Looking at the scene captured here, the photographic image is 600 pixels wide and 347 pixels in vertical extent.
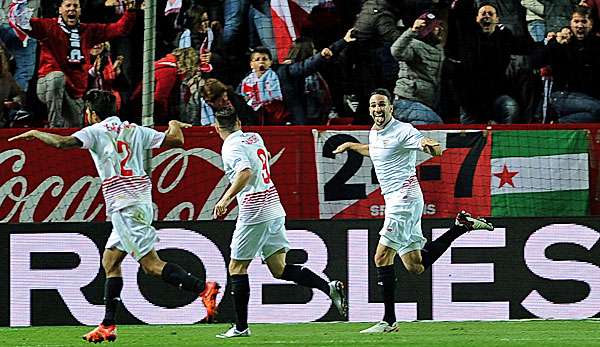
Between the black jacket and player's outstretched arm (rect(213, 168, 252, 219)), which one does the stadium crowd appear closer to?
the black jacket

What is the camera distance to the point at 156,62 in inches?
Result: 496

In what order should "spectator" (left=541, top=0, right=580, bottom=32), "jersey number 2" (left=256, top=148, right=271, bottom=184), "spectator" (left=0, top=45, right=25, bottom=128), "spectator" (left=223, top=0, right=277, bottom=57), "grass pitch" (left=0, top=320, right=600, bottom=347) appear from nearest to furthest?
"grass pitch" (left=0, top=320, right=600, bottom=347) → "jersey number 2" (left=256, top=148, right=271, bottom=184) → "spectator" (left=0, top=45, right=25, bottom=128) → "spectator" (left=223, top=0, right=277, bottom=57) → "spectator" (left=541, top=0, right=580, bottom=32)

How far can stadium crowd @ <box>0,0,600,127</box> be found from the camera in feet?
40.5

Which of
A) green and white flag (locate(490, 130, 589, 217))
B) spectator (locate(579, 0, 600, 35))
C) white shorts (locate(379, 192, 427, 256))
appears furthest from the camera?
spectator (locate(579, 0, 600, 35))

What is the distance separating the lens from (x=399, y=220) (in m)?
10.0

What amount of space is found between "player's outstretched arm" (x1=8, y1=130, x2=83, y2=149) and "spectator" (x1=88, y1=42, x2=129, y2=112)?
366 cm

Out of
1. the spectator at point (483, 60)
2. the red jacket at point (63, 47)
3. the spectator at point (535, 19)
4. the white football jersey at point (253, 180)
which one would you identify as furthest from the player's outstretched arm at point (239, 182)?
the spectator at point (535, 19)

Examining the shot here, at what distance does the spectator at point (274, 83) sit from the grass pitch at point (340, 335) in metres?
2.36

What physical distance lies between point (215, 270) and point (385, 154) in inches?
94.6

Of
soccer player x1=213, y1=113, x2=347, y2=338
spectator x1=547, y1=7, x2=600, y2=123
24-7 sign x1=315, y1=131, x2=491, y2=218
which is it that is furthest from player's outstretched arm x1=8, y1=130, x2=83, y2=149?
spectator x1=547, y1=7, x2=600, y2=123

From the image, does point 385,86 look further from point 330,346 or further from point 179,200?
point 330,346

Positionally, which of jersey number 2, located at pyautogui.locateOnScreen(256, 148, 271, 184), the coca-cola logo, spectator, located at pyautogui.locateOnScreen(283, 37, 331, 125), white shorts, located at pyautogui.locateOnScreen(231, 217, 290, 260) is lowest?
white shorts, located at pyautogui.locateOnScreen(231, 217, 290, 260)

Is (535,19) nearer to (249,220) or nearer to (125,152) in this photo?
(249,220)

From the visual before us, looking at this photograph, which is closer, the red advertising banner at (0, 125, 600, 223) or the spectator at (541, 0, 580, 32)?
the red advertising banner at (0, 125, 600, 223)
